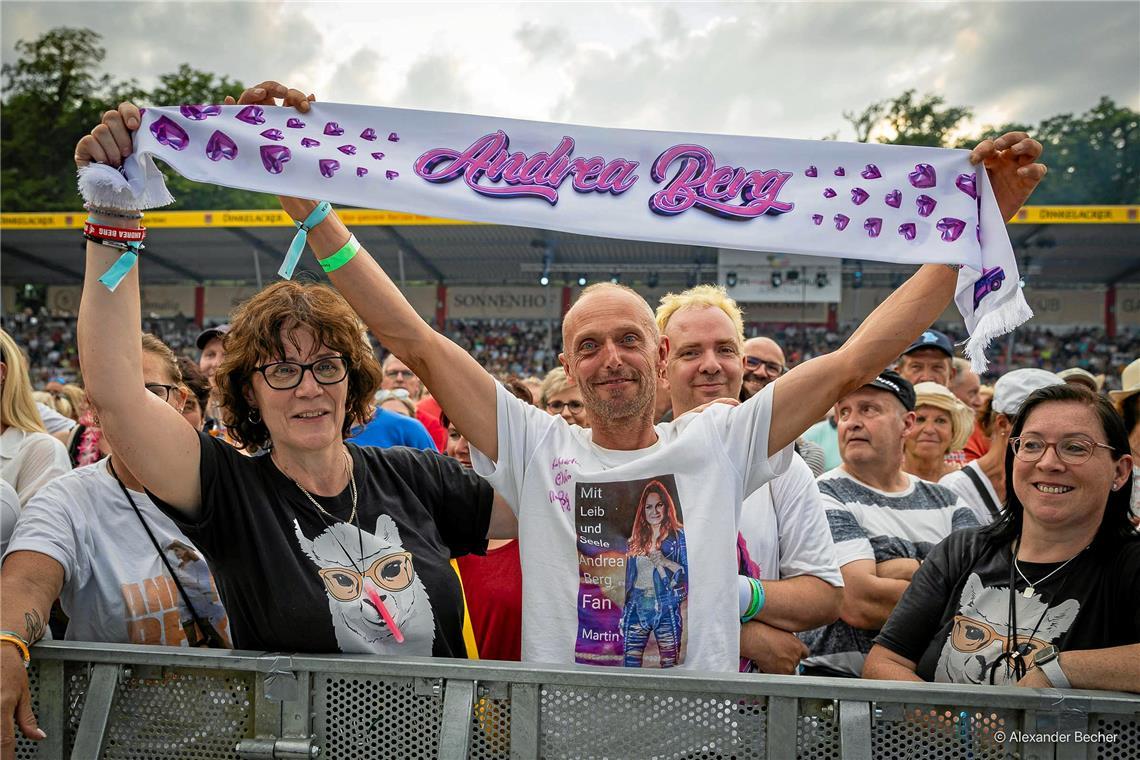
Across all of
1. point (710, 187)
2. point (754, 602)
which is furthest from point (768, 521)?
point (710, 187)

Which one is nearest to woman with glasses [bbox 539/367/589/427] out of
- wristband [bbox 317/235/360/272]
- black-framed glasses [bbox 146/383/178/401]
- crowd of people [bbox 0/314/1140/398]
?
black-framed glasses [bbox 146/383/178/401]

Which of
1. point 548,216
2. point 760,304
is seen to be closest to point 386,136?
point 548,216

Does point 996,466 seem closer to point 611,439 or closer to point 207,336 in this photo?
point 611,439

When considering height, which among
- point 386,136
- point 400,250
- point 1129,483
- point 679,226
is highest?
point 400,250

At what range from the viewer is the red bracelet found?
1.97m

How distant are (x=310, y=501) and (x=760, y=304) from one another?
26.6 metres

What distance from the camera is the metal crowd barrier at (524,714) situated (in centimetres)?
159

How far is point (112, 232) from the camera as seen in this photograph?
1980 mm

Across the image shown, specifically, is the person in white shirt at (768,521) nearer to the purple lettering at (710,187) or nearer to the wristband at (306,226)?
the purple lettering at (710,187)

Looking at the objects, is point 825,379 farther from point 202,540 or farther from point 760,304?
point 760,304

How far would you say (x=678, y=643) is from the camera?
6.85 feet

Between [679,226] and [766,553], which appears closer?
[679,226]

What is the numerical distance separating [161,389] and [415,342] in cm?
110

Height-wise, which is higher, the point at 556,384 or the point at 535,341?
the point at 535,341
